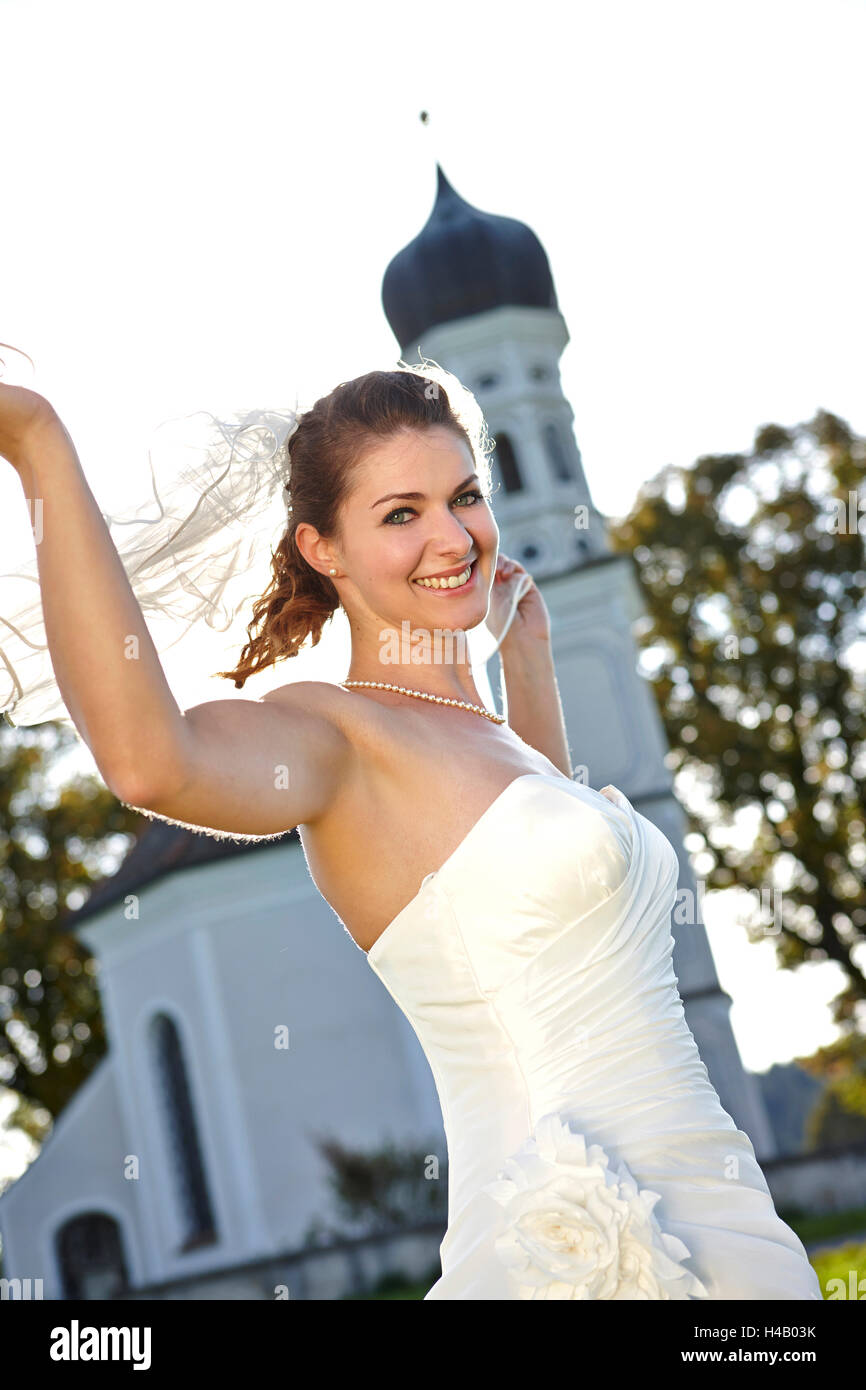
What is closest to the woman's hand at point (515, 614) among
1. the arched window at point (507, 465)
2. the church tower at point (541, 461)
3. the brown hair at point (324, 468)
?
the brown hair at point (324, 468)

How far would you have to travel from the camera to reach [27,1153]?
1268 inches

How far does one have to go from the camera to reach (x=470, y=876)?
2.76 meters

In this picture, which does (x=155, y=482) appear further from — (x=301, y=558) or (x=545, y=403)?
(x=545, y=403)

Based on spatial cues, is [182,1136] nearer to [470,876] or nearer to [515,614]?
[515,614]

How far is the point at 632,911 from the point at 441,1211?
748 inches

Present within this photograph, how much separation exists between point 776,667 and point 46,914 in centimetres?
1629

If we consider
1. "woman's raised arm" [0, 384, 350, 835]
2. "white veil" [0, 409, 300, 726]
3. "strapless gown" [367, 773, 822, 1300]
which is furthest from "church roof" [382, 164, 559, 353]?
"woman's raised arm" [0, 384, 350, 835]

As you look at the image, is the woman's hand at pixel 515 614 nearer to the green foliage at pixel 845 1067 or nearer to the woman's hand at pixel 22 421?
the woman's hand at pixel 22 421

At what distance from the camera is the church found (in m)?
Result: 22.2

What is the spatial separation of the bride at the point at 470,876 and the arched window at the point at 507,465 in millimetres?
25392

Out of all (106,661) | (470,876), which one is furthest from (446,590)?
(106,661)

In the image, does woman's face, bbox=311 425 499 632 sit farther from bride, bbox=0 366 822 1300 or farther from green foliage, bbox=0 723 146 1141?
green foliage, bbox=0 723 146 1141
